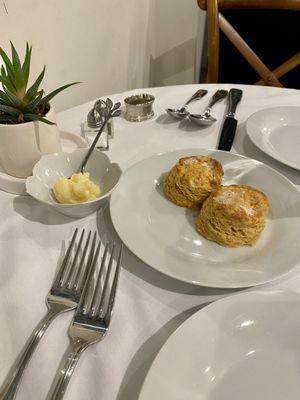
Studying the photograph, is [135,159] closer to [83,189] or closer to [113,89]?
[83,189]

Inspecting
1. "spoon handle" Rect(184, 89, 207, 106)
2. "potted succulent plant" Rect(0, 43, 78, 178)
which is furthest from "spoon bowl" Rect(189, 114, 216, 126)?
"potted succulent plant" Rect(0, 43, 78, 178)

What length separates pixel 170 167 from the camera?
651mm

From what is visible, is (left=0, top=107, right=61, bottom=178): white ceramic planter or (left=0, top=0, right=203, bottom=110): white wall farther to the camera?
(left=0, top=0, right=203, bottom=110): white wall

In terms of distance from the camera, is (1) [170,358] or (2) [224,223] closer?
(1) [170,358]

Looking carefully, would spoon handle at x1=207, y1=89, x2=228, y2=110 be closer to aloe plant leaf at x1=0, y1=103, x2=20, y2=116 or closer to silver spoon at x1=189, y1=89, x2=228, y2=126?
silver spoon at x1=189, y1=89, x2=228, y2=126

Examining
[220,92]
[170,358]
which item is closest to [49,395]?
[170,358]

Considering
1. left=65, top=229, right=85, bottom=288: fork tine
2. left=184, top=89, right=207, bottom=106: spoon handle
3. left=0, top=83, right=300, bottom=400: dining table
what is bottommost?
left=0, top=83, right=300, bottom=400: dining table

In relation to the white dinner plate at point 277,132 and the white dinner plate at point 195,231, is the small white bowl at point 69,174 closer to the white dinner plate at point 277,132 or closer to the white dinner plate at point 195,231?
the white dinner plate at point 195,231

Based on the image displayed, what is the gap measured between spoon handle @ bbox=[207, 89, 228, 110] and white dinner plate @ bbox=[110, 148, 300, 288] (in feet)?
0.90

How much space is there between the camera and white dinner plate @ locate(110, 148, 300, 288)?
1.46ft

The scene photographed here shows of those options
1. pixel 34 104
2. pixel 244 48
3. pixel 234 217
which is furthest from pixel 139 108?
pixel 244 48

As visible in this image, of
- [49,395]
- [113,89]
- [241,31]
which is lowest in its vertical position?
[113,89]

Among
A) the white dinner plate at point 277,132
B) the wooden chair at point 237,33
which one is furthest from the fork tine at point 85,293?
the wooden chair at point 237,33

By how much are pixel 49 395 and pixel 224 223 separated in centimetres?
31
